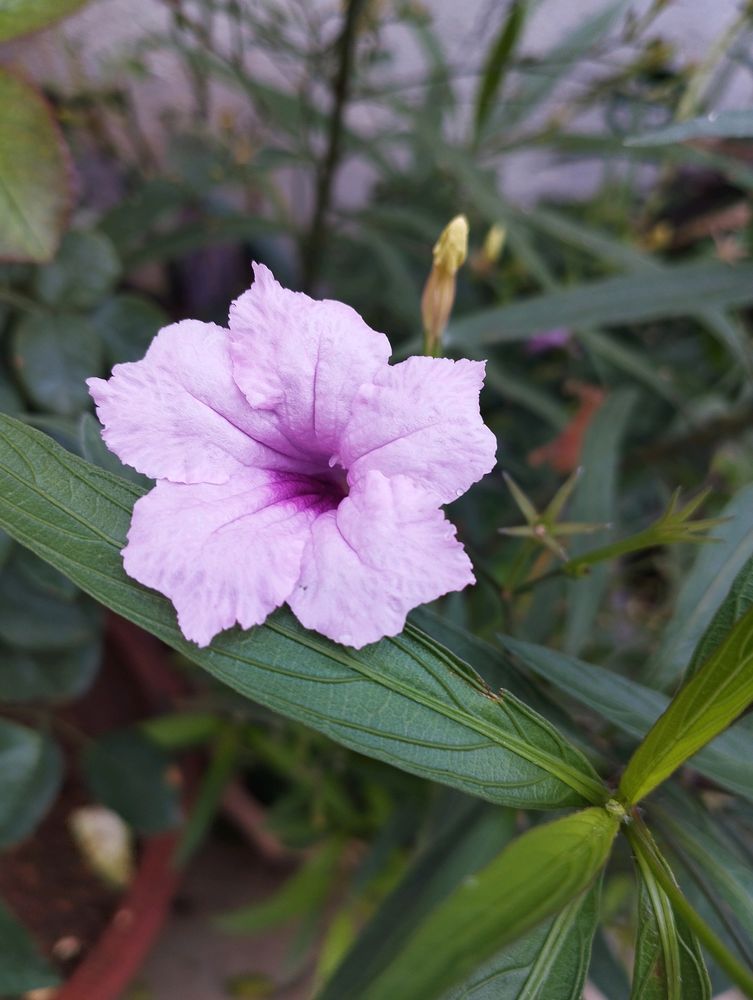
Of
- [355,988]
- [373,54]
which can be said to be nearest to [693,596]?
[355,988]

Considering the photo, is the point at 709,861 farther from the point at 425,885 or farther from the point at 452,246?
the point at 452,246

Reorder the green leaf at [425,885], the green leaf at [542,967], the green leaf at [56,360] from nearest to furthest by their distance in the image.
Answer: the green leaf at [542,967] < the green leaf at [425,885] < the green leaf at [56,360]

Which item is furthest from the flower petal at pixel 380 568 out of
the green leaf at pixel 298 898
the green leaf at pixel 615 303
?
the green leaf at pixel 298 898

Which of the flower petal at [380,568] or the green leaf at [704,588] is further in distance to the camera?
the green leaf at [704,588]

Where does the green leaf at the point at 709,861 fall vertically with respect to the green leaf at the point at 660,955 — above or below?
above

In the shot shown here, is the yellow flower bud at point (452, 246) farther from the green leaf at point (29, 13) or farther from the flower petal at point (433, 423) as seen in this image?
the green leaf at point (29, 13)

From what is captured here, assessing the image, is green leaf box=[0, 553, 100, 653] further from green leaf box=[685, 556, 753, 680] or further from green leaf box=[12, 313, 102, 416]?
green leaf box=[685, 556, 753, 680]

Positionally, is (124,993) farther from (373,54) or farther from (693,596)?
(373,54)

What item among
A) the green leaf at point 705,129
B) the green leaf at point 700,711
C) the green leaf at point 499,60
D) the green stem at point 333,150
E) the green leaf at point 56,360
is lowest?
the green leaf at point 700,711
